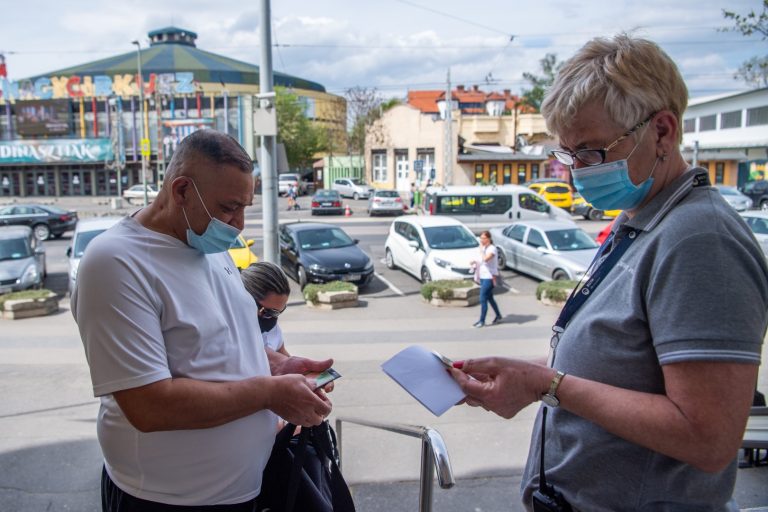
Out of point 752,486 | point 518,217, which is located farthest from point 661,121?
point 518,217

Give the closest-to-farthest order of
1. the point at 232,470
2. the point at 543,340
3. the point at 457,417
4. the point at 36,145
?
the point at 232,470 → the point at 457,417 → the point at 543,340 → the point at 36,145

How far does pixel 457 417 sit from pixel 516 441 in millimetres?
781

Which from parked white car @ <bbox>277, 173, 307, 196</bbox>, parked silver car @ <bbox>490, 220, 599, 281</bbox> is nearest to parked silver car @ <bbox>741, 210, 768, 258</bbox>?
parked silver car @ <bbox>490, 220, 599, 281</bbox>

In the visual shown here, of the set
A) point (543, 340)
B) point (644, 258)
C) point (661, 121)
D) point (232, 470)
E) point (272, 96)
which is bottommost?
point (543, 340)

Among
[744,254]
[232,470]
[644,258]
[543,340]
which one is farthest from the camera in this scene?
[543,340]

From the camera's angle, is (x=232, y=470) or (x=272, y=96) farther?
(x=272, y=96)

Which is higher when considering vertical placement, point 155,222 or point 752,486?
point 155,222

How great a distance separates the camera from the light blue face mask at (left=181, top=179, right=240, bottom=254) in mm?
2092

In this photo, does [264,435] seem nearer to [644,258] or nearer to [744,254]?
[644,258]

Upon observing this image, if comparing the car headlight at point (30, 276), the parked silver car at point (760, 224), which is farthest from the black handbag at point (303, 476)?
the parked silver car at point (760, 224)

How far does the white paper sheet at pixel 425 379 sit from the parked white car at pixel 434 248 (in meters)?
12.6

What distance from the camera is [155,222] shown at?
209 cm

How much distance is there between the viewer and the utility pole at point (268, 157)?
35.5 ft

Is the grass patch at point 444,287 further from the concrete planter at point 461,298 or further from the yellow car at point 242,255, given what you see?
the yellow car at point 242,255
